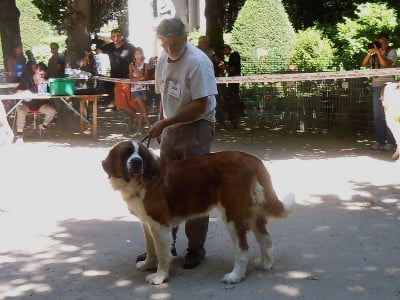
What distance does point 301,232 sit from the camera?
6.29m

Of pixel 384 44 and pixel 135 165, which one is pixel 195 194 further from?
pixel 384 44

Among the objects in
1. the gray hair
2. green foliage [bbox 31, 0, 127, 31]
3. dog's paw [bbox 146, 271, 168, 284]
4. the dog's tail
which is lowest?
dog's paw [bbox 146, 271, 168, 284]

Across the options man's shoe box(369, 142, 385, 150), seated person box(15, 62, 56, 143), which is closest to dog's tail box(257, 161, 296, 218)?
man's shoe box(369, 142, 385, 150)

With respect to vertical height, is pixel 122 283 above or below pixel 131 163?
below

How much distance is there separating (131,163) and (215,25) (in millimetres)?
12279

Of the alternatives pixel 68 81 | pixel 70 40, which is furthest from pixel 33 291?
pixel 70 40

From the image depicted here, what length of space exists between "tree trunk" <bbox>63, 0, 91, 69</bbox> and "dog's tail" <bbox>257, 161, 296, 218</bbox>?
1107 centimetres

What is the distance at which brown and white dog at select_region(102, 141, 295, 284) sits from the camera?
477 centimetres

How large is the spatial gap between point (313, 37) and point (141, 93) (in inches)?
358

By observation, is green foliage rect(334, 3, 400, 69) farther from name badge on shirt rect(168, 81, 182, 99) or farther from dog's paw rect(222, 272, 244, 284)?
dog's paw rect(222, 272, 244, 284)

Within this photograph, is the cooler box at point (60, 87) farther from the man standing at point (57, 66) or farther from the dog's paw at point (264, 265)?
the dog's paw at point (264, 265)

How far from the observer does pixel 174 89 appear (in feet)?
17.1

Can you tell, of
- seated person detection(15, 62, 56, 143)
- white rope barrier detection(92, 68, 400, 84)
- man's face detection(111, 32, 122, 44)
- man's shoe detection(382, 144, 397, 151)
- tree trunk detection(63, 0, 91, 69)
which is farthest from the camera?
man's face detection(111, 32, 122, 44)

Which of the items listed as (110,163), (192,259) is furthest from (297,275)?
(110,163)
